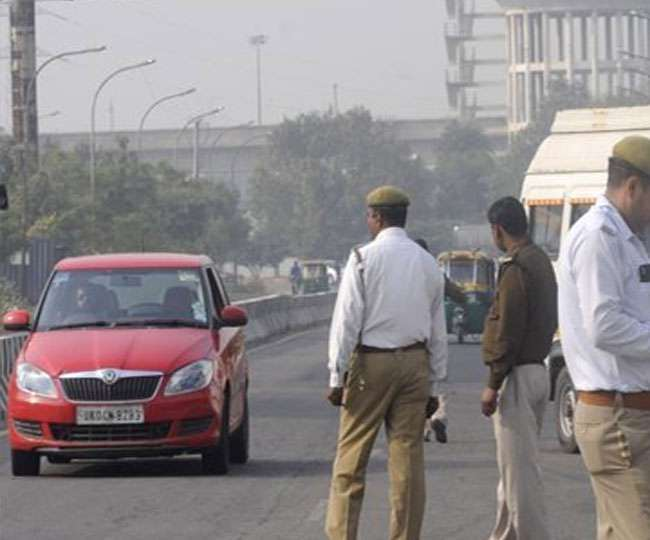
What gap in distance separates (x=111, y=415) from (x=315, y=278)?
7415 cm

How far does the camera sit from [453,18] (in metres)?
184

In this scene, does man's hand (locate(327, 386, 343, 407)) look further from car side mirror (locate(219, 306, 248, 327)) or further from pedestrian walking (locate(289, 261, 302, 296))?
pedestrian walking (locate(289, 261, 302, 296))

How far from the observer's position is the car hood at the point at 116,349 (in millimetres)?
16250

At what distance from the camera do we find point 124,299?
1742 centimetres

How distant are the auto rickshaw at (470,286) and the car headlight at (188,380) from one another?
29172 mm

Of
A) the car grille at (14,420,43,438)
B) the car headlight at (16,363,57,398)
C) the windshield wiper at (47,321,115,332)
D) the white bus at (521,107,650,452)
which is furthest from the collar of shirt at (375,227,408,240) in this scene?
Result: the white bus at (521,107,650,452)

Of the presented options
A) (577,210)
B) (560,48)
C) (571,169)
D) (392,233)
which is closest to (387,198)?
Answer: (392,233)

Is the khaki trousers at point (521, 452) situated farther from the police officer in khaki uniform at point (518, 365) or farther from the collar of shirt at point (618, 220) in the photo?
the collar of shirt at point (618, 220)

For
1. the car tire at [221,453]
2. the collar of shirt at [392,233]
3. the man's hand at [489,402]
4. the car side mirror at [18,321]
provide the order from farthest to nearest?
the car side mirror at [18,321] → the car tire at [221,453] → the collar of shirt at [392,233] → the man's hand at [489,402]

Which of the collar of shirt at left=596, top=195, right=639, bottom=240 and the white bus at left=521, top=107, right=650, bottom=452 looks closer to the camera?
the collar of shirt at left=596, top=195, right=639, bottom=240

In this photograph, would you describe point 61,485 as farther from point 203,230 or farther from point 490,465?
point 203,230

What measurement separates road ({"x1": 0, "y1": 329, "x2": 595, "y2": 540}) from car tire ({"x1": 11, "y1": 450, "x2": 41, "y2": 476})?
12cm

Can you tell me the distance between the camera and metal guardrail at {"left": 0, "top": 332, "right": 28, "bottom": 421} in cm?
2441

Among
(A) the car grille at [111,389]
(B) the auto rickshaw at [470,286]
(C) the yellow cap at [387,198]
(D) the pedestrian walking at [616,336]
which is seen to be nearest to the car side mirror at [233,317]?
(A) the car grille at [111,389]
